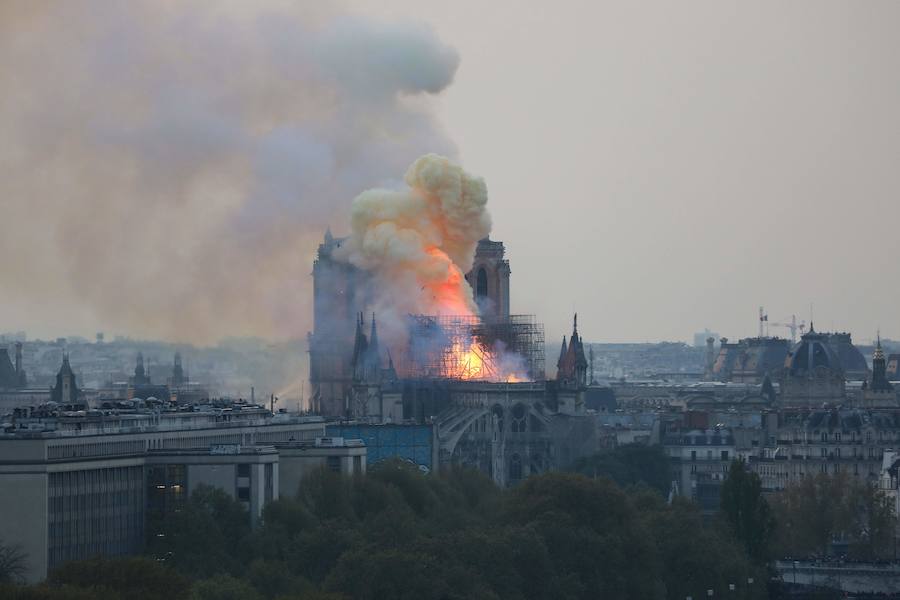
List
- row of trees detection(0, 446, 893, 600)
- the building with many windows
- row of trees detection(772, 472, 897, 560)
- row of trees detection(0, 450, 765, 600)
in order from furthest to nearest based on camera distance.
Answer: row of trees detection(772, 472, 897, 560)
the building with many windows
row of trees detection(0, 446, 893, 600)
row of trees detection(0, 450, 765, 600)

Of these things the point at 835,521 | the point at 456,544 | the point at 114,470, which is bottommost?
the point at 456,544

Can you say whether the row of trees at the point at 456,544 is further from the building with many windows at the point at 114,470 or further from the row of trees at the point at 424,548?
the building with many windows at the point at 114,470

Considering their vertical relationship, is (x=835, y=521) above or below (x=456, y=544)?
above

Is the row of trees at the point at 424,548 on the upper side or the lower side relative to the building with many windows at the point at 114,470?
lower

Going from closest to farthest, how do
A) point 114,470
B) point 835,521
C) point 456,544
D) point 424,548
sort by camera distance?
point 114,470 < point 424,548 < point 456,544 < point 835,521

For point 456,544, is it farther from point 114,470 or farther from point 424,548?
point 114,470

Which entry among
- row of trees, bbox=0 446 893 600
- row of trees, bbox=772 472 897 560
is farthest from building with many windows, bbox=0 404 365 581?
row of trees, bbox=772 472 897 560

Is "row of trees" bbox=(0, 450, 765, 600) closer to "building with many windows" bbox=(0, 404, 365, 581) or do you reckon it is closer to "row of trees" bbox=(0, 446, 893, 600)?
"row of trees" bbox=(0, 446, 893, 600)

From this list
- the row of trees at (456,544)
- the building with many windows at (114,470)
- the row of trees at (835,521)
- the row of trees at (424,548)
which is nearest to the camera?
the row of trees at (424,548)

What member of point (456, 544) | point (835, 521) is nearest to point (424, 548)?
point (456, 544)

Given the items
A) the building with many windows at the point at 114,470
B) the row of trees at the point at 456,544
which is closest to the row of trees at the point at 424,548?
the row of trees at the point at 456,544

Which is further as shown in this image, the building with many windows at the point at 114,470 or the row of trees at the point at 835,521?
the row of trees at the point at 835,521

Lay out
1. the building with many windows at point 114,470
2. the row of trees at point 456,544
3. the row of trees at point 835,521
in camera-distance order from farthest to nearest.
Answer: the row of trees at point 835,521, the building with many windows at point 114,470, the row of trees at point 456,544

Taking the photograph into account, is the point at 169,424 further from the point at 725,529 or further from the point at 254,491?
the point at 725,529
